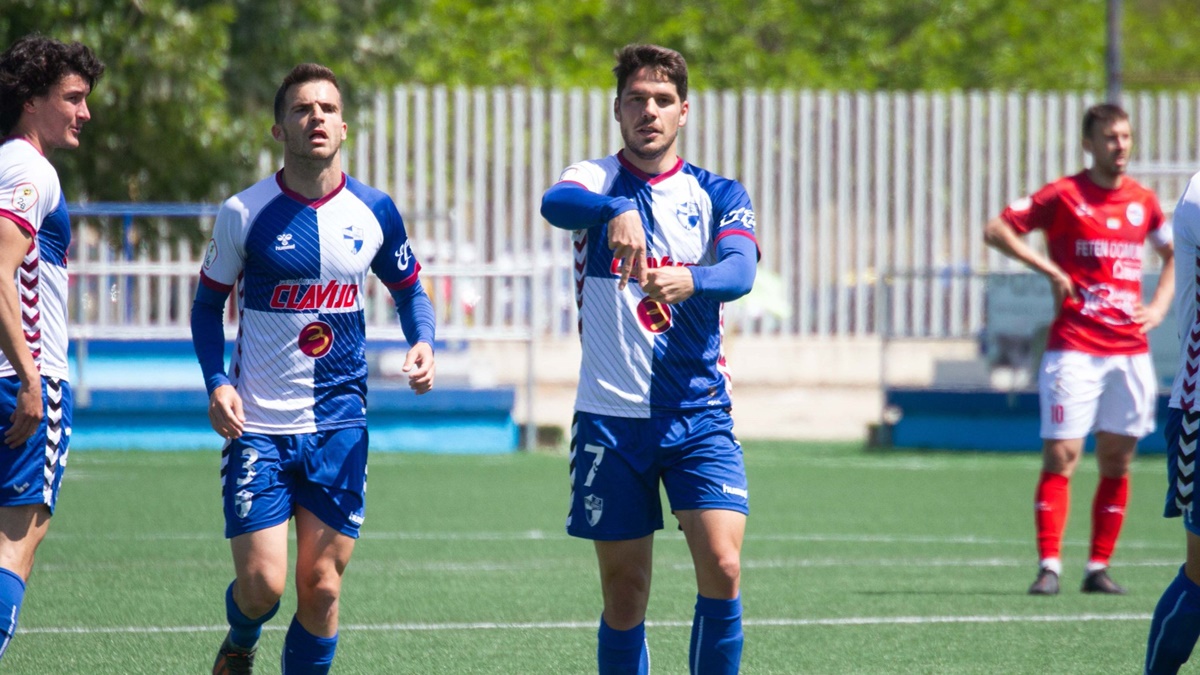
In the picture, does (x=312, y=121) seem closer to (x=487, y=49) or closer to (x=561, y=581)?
(x=561, y=581)

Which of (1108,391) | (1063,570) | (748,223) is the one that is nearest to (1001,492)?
(1063,570)

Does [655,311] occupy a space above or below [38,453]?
above

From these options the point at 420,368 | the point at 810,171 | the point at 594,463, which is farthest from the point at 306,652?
the point at 810,171

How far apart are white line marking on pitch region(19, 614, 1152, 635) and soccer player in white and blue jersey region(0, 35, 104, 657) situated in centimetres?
189

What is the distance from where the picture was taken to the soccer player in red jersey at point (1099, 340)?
7.90 metres

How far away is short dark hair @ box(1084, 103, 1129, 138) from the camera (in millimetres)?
7816

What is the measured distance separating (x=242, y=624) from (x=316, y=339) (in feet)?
3.20

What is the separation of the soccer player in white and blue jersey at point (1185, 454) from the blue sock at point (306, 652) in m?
2.65

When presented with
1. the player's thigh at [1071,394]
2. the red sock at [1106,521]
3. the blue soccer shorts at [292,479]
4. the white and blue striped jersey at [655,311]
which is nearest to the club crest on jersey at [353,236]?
the blue soccer shorts at [292,479]

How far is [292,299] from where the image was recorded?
16.9 feet

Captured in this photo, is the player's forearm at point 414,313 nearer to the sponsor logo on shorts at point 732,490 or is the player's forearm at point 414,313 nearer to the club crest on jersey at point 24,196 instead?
the sponsor logo on shorts at point 732,490

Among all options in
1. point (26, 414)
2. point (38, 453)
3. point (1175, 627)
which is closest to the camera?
point (26, 414)

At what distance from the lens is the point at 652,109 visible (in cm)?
504

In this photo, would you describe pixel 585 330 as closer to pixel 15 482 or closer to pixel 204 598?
pixel 15 482
